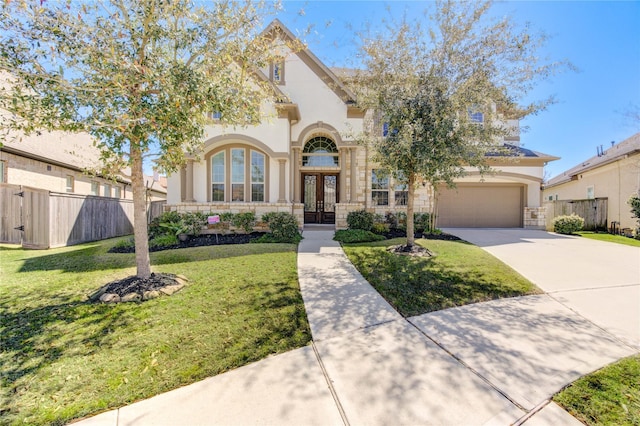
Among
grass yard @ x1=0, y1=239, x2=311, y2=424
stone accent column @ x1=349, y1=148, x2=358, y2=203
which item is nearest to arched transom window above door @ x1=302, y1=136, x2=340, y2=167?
stone accent column @ x1=349, y1=148, x2=358, y2=203

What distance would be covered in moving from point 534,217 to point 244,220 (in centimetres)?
1472

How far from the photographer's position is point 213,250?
7902 millimetres

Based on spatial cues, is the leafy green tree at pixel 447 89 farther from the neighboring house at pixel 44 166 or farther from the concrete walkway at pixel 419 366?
the neighboring house at pixel 44 166

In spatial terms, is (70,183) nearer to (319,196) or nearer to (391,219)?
(319,196)

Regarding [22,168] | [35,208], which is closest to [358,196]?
[35,208]

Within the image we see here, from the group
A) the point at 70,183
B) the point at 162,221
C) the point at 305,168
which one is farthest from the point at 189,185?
the point at 70,183

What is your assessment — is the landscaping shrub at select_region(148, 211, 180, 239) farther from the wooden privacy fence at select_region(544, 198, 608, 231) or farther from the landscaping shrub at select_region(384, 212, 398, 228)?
the wooden privacy fence at select_region(544, 198, 608, 231)

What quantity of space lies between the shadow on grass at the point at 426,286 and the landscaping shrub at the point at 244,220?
18.2ft

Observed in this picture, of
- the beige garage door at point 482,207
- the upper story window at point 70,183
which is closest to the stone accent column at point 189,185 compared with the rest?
the upper story window at point 70,183

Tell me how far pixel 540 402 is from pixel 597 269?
6.17 metres

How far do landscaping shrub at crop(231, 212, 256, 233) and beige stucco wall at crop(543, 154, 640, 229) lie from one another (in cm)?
1807

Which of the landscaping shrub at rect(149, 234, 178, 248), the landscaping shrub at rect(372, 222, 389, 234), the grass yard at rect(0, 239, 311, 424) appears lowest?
the grass yard at rect(0, 239, 311, 424)

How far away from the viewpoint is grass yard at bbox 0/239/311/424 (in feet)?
8.05

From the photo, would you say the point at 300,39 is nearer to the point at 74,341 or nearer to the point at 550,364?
the point at 74,341
